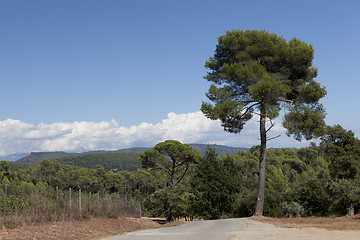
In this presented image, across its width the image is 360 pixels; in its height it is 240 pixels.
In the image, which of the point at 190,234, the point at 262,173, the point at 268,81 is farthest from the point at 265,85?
the point at 190,234

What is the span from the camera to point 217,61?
24.1 meters

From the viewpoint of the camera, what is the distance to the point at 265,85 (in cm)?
2003

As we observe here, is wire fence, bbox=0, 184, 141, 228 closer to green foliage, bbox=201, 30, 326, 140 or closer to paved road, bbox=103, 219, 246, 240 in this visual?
paved road, bbox=103, 219, 246, 240

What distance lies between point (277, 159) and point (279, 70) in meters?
78.5

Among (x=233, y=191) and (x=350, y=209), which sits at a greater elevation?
(x=350, y=209)

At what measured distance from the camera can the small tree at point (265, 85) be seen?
2094 cm

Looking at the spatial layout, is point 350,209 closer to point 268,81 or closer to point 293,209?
point 293,209

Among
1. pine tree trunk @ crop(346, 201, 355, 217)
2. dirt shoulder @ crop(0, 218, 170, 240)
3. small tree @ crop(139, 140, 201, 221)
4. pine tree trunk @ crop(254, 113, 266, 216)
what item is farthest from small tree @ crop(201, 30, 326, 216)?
small tree @ crop(139, 140, 201, 221)

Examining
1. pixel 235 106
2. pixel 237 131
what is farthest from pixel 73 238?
pixel 237 131

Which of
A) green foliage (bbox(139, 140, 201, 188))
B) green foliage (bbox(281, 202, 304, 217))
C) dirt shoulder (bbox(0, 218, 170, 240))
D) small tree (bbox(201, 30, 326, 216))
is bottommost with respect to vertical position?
green foliage (bbox(281, 202, 304, 217))

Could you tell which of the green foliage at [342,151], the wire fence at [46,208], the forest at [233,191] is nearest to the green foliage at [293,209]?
the forest at [233,191]

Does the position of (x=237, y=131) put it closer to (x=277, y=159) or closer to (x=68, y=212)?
(x=68, y=212)

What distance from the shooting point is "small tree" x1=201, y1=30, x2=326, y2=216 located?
68.7ft

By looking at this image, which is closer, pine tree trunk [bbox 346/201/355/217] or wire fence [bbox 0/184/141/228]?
wire fence [bbox 0/184/141/228]
